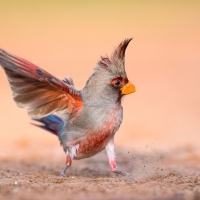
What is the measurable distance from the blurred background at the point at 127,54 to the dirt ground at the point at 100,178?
52 cm

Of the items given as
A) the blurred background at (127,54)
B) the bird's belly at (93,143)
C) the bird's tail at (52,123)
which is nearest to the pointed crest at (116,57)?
the bird's belly at (93,143)

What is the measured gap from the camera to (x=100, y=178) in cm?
704

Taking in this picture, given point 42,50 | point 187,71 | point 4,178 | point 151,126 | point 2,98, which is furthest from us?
point 42,50

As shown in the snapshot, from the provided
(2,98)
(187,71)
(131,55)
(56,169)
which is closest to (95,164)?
(56,169)

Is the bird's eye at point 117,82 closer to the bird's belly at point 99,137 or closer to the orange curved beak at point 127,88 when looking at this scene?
the orange curved beak at point 127,88

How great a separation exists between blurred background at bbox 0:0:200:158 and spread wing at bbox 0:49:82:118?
2.93 m

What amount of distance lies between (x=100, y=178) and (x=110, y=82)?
47.0 inches

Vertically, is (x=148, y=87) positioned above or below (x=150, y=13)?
below

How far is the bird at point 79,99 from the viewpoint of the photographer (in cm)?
703

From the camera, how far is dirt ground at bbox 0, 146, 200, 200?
5586mm

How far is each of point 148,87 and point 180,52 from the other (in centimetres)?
414

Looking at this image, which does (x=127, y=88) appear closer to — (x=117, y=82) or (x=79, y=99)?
(x=117, y=82)

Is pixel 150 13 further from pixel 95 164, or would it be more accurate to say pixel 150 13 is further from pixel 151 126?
pixel 95 164

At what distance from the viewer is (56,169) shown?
893cm
